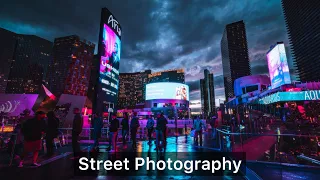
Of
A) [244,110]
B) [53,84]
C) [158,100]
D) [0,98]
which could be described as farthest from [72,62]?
[244,110]

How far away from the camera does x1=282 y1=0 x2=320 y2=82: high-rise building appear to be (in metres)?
94.1

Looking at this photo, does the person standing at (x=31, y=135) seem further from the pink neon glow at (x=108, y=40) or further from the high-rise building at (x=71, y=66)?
the high-rise building at (x=71, y=66)

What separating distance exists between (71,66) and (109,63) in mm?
159977

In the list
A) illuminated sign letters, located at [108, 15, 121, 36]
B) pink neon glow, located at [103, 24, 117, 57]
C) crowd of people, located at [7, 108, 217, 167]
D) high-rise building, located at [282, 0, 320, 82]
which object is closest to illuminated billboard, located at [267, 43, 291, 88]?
illuminated sign letters, located at [108, 15, 121, 36]

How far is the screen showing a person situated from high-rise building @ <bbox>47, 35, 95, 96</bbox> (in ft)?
472

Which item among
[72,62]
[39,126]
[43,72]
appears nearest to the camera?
[39,126]

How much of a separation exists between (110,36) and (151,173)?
16.3 m

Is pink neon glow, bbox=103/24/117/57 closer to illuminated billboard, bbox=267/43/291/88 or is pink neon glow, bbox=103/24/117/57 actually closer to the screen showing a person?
the screen showing a person

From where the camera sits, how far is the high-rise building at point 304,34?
94062mm

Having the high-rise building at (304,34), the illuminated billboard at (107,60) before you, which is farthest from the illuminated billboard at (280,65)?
the high-rise building at (304,34)

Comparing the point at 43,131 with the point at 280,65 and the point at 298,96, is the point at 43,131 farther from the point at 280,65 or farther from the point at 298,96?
the point at 298,96

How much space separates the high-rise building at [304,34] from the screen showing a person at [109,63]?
11421 centimetres

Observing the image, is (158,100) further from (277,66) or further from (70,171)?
(70,171)

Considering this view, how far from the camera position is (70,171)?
5.29 meters
